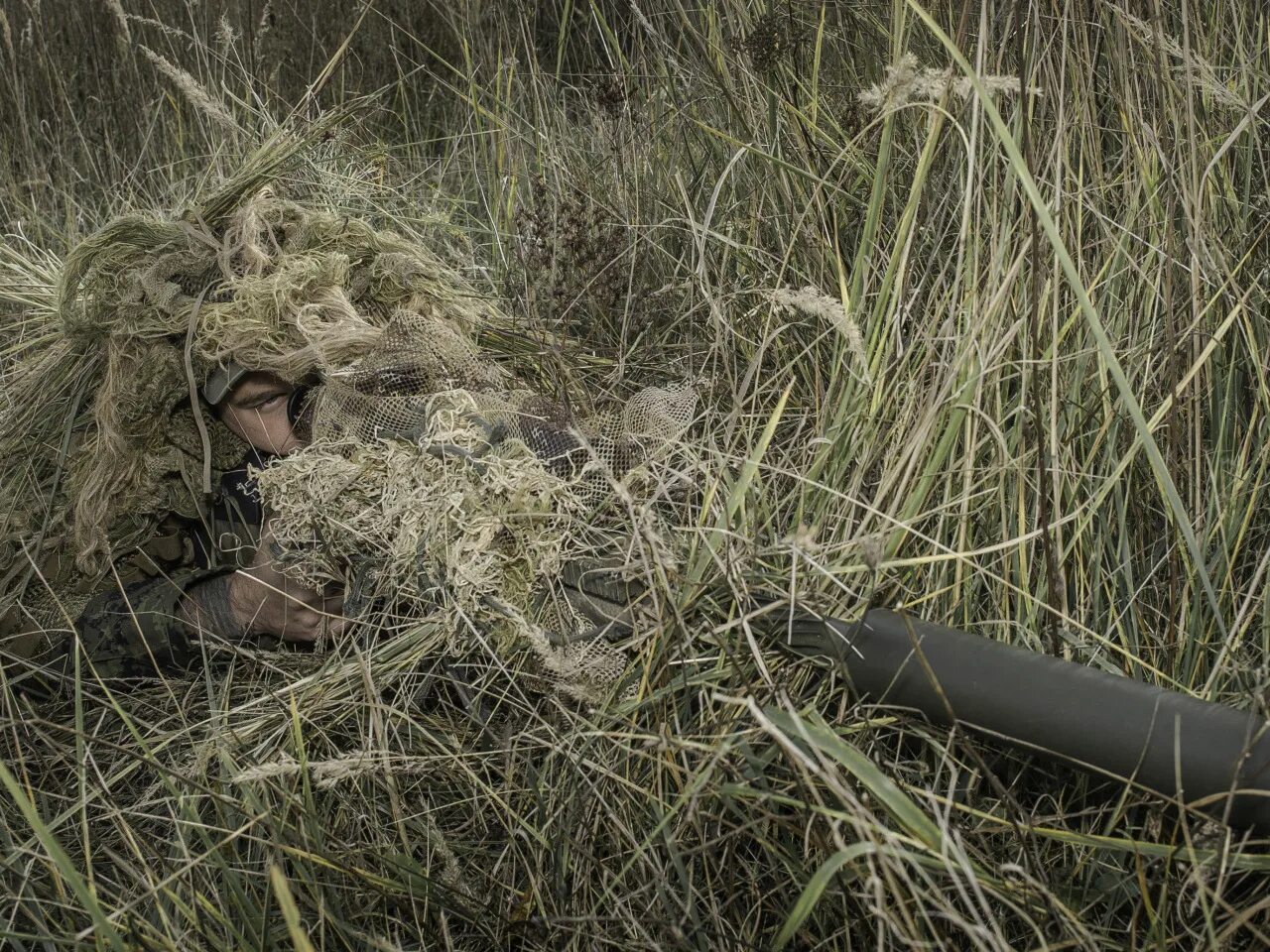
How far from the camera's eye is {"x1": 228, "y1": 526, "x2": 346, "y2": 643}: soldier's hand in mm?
1927

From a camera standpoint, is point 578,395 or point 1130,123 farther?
point 578,395

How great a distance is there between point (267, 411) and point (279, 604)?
0.40m

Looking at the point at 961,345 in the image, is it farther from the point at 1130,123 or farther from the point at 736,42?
the point at 736,42

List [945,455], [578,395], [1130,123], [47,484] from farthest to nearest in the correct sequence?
[47,484] → [578,395] → [1130,123] → [945,455]

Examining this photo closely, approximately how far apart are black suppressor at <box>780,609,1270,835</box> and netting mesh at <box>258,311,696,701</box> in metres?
0.35

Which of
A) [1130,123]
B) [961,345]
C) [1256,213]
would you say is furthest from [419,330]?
[1256,213]

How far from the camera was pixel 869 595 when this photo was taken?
136 centimetres

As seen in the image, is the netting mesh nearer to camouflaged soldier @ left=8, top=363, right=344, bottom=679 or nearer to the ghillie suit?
the ghillie suit

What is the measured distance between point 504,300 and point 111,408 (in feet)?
2.68

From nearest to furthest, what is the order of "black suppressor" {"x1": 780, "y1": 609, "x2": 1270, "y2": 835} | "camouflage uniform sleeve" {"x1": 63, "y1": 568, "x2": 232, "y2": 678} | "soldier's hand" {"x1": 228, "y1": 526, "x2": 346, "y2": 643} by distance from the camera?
"black suppressor" {"x1": 780, "y1": 609, "x2": 1270, "y2": 835} → "soldier's hand" {"x1": 228, "y1": 526, "x2": 346, "y2": 643} → "camouflage uniform sleeve" {"x1": 63, "y1": 568, "x2": 232, "y2": 678}

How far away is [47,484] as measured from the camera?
244cm

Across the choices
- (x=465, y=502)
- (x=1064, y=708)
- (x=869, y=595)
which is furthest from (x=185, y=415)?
(x=1064, y=708)

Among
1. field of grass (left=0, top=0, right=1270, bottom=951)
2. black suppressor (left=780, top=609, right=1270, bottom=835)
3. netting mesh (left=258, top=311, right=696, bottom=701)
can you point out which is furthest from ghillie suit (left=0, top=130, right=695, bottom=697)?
black suppressor (left=780, top=609, right=1270, bottom=835)

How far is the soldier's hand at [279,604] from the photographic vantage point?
193 cm
